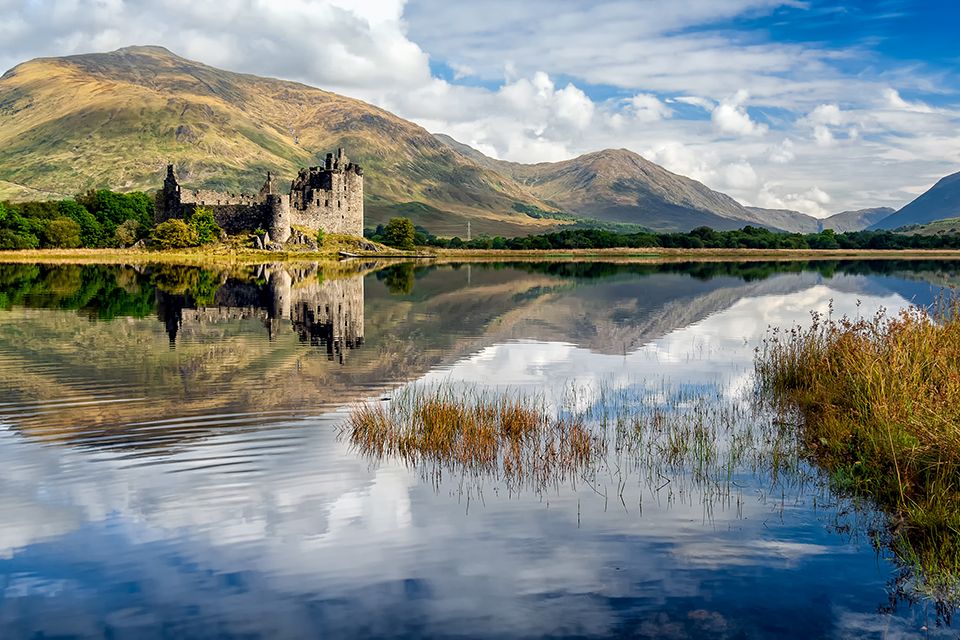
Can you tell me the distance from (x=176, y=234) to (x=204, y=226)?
12.9 ft

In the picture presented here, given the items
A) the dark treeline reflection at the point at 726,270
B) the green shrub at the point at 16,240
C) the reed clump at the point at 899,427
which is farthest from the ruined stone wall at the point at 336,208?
the reed clump at the point at 899,427

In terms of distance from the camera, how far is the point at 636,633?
7.37 meters

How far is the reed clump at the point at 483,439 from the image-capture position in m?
12.9

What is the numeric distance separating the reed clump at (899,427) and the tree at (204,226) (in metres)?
88.6

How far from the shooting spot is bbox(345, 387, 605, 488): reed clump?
12.9m

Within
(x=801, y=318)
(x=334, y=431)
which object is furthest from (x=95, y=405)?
(x=801, y=318)

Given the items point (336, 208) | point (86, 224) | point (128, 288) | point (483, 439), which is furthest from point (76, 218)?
point (483, 439)

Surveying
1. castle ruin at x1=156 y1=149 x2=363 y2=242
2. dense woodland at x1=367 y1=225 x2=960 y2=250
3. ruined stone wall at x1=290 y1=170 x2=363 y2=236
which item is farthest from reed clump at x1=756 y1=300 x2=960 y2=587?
dense woodland at x1=367 y1=225 x2=960 y2=250

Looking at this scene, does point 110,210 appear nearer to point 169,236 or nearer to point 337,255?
point 169,236

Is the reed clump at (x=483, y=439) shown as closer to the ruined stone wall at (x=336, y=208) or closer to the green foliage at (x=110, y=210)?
the ruined stone wall at (x=336, y=208)

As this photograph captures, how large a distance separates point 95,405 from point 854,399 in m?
14.7

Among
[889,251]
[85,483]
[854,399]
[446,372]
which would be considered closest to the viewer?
[85,483]

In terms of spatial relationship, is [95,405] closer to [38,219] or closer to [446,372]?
[446,372]

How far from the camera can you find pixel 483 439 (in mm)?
13812
